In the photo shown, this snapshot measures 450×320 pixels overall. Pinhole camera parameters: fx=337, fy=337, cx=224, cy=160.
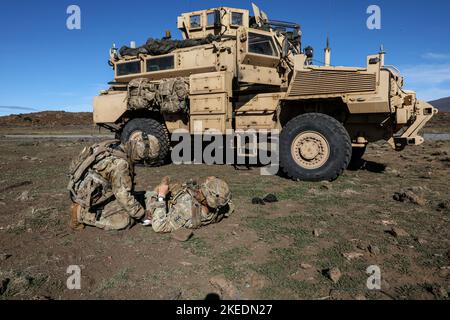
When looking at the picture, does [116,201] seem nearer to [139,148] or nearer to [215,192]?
[139,148]

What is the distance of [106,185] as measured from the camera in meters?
3.77

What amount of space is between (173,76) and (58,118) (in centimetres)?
4198

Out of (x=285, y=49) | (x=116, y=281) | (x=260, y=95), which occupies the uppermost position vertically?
(x=285, y=49)

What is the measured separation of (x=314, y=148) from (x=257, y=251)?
3.33 metres

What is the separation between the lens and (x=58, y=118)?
4425cm

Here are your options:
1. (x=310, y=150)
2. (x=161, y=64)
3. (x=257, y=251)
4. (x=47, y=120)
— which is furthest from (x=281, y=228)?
(x=47, y=120)

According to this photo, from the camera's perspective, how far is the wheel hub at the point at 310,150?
6.14 meters

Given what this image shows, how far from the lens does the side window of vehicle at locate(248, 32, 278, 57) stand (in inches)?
277

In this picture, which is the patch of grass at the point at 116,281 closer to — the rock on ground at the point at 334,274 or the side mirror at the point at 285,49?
the rock on ground at the point at 334,274

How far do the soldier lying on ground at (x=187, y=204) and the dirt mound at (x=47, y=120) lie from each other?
39770 mm

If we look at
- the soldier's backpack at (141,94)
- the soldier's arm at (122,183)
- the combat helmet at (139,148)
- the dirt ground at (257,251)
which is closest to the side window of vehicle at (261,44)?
the soldier's backpack at (141,94)
